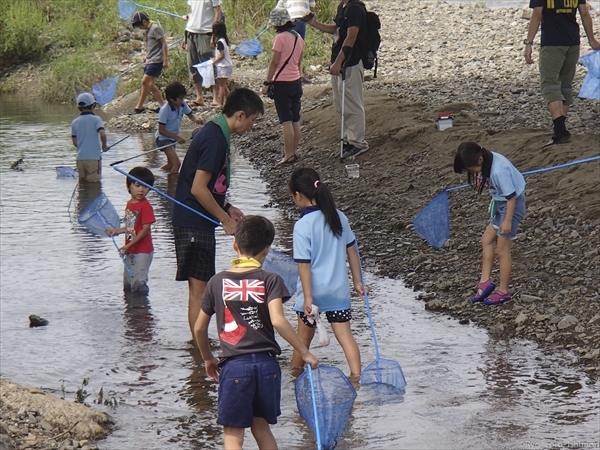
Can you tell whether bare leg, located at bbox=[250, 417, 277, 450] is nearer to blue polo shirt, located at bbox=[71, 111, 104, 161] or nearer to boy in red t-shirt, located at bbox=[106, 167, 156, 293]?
boy in red t-shirt, located at bbox=[106, 167, 156, 293]

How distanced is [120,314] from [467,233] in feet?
10.2

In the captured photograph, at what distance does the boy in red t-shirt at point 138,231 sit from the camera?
25.5 ft

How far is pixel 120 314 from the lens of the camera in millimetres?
7566

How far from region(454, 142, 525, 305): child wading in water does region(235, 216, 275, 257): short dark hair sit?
260cm

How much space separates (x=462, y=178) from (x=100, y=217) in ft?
12.8

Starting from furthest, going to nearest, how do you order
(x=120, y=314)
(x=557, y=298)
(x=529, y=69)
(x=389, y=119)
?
(x=529, y=69), (x=389, y=119), (x=120, y=314), (x=557, y=298)

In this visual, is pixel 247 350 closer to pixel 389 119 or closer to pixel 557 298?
pixel 557 298

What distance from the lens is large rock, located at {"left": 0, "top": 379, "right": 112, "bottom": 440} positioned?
17.0ft

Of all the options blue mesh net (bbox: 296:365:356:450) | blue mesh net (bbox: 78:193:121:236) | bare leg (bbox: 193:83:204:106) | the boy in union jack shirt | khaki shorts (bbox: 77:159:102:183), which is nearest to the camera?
the boy in union jack shirt

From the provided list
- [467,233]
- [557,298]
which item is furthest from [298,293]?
[467,233]

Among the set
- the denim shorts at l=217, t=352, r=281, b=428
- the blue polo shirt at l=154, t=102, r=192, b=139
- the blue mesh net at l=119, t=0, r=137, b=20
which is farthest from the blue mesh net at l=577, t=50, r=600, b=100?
the blue mesh net at l=119, t=0, r=137, b=20

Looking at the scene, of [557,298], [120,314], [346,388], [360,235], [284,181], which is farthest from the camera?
[284,181]

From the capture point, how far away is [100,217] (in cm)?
815

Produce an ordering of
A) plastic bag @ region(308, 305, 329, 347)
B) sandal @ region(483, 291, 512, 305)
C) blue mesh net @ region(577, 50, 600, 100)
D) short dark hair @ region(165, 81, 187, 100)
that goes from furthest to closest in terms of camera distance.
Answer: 1. short dark hair @ region(165, 81, 187, 100)
2. blue mesh net @ region(577, 50, 600, 100)
3. sandal @ region(483, 291, 512, 305)
4. plastic bag @ region(308, 305, 329, 347)
